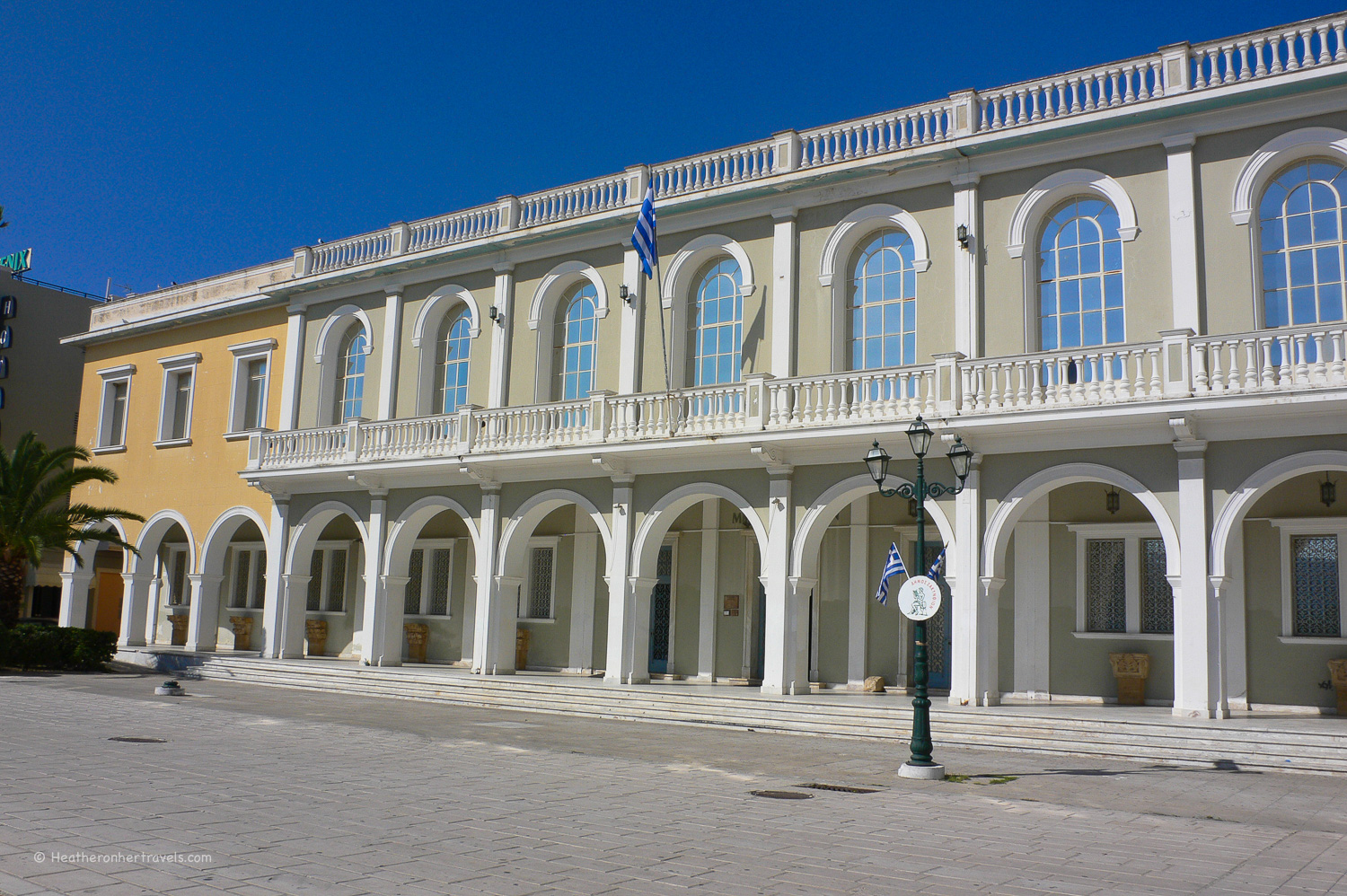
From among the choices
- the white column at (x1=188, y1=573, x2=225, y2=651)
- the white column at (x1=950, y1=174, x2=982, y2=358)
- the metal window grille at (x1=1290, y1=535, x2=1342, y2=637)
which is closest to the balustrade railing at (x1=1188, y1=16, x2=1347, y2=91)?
the white column at (x1=950, y1=174, x2=982, y2=358)

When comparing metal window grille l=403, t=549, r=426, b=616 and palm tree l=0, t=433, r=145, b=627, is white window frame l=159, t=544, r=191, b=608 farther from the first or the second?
metal window grille l=403, t=549, r=426, b=616

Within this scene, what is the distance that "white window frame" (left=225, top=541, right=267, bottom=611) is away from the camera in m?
30.3

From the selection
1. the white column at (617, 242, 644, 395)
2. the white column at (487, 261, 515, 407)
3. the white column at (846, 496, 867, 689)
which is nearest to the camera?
the white column at (846, 496, 867, 689)

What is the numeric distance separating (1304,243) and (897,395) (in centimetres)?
621

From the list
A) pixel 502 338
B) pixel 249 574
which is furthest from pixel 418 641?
pixel 502 338

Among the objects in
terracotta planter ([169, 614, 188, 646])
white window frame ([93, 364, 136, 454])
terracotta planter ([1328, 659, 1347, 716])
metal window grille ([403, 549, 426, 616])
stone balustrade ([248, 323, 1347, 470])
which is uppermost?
white window frame ([93, 364, 136, 454])

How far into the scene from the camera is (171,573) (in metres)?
32.6

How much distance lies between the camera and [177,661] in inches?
1003

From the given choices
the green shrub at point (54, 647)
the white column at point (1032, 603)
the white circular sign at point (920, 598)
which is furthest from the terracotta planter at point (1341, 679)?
the green shrub at point (54, 647)

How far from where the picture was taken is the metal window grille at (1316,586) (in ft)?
53.3

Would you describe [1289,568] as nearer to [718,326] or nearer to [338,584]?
[718,326]

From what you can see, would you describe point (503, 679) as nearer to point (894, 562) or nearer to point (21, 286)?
point (894, 562)

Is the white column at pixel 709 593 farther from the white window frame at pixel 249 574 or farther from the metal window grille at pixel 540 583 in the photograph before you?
the white window frame at pixel 249 574

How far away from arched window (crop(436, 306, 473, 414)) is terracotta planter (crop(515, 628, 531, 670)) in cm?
529
